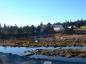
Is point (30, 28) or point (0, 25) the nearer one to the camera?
point (30, 28)

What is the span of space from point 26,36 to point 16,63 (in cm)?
5305

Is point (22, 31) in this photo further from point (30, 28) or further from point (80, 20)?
point (80, 20)

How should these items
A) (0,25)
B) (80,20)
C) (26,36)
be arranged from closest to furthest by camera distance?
(26,36)
(0,25)
(80,20)

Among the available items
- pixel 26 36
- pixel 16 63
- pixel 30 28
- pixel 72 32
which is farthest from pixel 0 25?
pixel 16 63

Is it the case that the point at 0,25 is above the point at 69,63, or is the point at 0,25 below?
above


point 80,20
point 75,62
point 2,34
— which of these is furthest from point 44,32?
point 75,62

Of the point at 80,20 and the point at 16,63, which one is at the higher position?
the point at 80,20

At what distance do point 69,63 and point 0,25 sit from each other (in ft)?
241

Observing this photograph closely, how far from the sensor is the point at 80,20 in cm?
11506

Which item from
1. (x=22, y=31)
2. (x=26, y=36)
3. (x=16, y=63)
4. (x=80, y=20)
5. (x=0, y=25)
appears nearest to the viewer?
(x=16, y=63)

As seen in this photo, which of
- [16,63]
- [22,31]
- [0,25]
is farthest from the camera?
[0,25]

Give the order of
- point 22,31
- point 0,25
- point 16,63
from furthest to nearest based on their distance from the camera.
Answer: point 0,25, point 22,31, point 16,63

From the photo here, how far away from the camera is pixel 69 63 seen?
24.9 meters

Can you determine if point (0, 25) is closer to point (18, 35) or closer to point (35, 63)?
point (18, 35)
